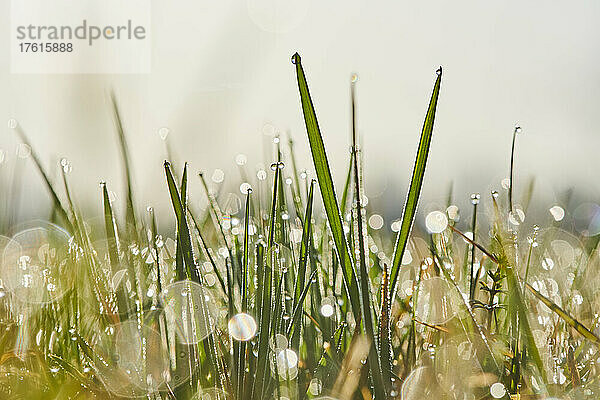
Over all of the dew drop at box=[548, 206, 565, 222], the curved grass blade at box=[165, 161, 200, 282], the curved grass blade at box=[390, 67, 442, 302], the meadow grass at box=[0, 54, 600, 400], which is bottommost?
the meadow grass at box=[0, 54, 600, 400]

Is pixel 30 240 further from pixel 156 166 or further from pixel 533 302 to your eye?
pixel 533 302

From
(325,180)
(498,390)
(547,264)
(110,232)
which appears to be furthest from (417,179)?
(547,264)

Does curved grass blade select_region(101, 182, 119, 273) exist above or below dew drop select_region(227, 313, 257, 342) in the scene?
above

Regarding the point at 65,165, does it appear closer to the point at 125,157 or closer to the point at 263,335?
the point at 125,157

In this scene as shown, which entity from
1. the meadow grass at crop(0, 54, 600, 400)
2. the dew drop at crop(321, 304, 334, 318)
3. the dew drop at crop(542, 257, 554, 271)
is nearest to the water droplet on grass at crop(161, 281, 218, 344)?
the meadow grass at crop(0, 54, 600, 400)

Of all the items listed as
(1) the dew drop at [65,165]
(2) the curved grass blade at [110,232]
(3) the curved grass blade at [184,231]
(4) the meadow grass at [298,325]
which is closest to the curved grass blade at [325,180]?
(4) the meadow grass at [298,325]

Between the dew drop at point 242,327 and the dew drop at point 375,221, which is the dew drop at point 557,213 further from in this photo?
the dew drop at point 242,327

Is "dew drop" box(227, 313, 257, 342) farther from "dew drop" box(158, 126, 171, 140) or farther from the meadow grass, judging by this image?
"dew drop" box(158, 126, 171, 140)

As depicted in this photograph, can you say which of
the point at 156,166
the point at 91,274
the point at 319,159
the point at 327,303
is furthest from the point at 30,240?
the point at 319,159
